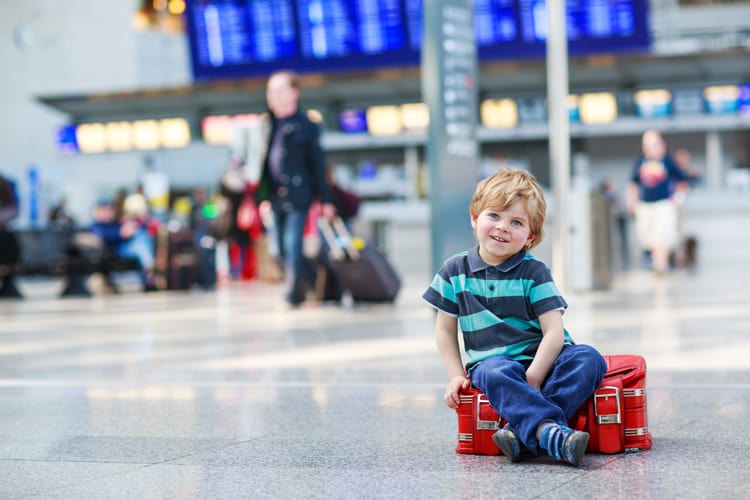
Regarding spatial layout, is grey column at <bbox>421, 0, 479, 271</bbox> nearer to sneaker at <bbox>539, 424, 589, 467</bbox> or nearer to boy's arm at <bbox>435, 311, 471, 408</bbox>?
boy's arm at <bbox>435, 311, 471, 408</bbox>

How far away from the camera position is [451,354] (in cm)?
351

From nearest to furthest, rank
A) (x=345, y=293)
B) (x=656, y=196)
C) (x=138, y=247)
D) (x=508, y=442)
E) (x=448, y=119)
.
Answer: (x=508, y=442) < (x=448, y=119) < (x=345, y=293) < (x=656, y=196) < (x=138, y=247)

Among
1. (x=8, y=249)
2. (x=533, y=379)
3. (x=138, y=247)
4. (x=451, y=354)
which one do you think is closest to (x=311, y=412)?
(x=451, y=354)

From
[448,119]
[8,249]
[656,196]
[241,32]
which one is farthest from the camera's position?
[241,32]

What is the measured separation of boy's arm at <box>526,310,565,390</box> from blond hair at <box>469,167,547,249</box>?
27 centimetres

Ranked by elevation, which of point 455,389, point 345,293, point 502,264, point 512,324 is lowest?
point 345,293

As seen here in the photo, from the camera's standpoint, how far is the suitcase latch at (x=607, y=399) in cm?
333

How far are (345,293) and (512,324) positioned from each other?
9.36m

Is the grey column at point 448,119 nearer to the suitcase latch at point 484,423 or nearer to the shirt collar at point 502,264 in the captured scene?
the shirt collar at point 502,264

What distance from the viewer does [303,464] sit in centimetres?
332

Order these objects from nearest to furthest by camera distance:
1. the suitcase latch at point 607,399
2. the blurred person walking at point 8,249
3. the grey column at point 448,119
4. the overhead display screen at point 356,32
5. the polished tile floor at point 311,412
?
the polished tile floor at point 311,412
the suitcase latch at point 607,399
the grey column at point 448,119
the blurred person walking at point 8,249
the overhead display screen at point 356,32

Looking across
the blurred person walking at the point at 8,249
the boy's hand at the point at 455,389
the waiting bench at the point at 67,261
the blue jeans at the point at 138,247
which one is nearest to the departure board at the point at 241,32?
the waiting bench at the point at 67,261

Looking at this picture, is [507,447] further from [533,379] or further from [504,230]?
[504,230]

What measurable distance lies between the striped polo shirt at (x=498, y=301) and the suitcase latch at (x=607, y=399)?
0.80ft
